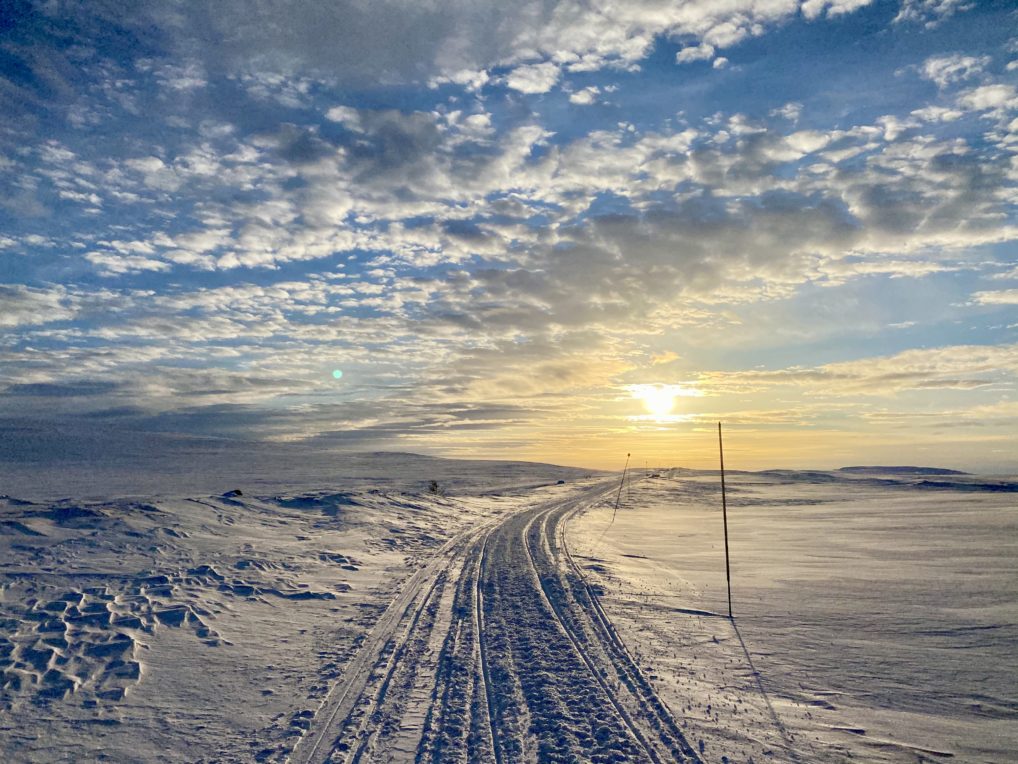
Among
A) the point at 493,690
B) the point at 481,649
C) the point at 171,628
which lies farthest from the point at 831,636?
the point at 171,628

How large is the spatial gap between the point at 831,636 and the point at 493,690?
8034 mm

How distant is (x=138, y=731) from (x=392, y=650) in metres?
4.17

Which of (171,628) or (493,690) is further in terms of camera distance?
(171,628)

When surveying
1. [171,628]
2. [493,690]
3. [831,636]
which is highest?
[171,628]

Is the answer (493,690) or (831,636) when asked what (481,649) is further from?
(831,636)

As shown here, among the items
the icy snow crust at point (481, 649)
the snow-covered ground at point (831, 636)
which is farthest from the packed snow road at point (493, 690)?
the snow-covered ground at point (831, 636)

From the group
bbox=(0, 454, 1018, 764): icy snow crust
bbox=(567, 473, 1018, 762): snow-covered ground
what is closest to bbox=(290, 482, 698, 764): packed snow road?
bbox=(0, 454, 1018, 764): icy snow crust

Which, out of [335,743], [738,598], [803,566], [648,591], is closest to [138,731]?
[335,743]

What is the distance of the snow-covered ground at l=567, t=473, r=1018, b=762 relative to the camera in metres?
8.41

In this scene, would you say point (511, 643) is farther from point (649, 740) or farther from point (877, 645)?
point (877, 645)

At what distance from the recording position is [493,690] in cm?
936

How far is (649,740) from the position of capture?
25.6 feet

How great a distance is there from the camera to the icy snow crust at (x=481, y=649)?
8.12 meters

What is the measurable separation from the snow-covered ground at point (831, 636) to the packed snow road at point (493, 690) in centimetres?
70
